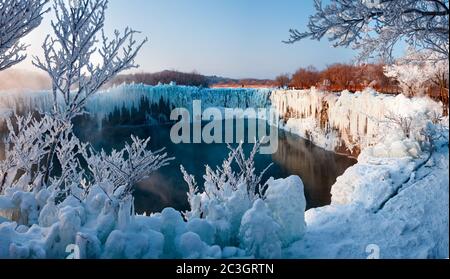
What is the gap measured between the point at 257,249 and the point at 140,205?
30.2ft

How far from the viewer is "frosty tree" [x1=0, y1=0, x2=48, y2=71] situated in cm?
272

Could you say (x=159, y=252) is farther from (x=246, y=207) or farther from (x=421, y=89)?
(x=421, y=89)

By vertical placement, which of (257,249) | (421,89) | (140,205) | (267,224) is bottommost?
(140,205)

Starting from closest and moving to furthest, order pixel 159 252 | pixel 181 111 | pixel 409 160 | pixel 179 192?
pixel 159 252 < pixel 409 160 < pixel 179 192 < pixel 181 111

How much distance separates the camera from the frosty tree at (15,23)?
2.72m

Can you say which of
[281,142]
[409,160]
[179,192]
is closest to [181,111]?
[281,142]

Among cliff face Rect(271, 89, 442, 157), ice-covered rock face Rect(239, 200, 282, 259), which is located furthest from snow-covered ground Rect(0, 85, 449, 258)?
cliff face Rect(271, 89, 442, 157)

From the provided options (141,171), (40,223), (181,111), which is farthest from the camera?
(181,111)

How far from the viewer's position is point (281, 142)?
83.0ft

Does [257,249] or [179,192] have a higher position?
[257,249]

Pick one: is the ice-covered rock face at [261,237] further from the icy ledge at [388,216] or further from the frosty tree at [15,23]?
the frosty tree at [15,23]

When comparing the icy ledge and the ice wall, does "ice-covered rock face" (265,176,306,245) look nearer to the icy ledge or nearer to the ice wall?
the icy ledge

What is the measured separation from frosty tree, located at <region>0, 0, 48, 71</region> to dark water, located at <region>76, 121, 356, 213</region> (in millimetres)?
7965

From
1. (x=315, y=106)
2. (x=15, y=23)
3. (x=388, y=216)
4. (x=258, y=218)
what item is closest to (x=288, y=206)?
(x=258, y=218)
